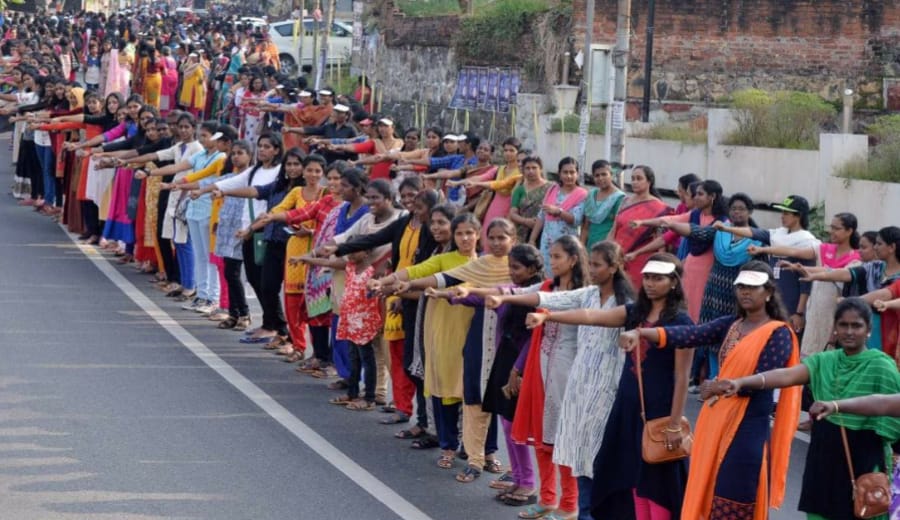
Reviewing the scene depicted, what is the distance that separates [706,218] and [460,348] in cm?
369

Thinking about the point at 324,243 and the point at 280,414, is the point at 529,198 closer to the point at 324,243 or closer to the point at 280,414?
the point at 324,243

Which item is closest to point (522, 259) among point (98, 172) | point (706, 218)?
point (706, 218)

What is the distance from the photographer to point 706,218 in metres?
13.0

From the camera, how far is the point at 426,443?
10.5 meters

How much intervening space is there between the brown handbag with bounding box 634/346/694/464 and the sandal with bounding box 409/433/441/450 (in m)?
2.92

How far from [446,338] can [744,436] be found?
9.87ft

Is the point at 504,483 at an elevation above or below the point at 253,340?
above

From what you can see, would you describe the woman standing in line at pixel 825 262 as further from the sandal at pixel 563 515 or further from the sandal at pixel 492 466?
the sandal at pixel 563 515

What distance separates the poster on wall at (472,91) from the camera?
32719mm

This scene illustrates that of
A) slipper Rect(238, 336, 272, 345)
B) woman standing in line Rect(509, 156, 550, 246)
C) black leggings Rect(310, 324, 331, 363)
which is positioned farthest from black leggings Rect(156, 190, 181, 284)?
black leggings Rect(310, 324, 331, 363)

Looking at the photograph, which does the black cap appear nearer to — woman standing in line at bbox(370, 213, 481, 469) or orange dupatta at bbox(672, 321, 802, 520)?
woman standing in line at bbox(370, 213, 481, 469)

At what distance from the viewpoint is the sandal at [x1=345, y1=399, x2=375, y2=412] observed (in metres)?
11.6

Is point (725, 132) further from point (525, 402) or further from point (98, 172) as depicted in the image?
point (525, 402)

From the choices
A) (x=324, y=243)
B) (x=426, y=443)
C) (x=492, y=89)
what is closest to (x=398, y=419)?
(x=426, y=443)
